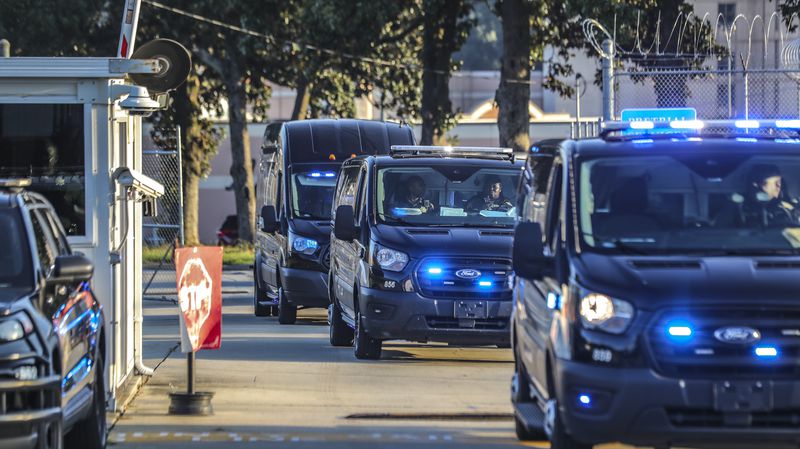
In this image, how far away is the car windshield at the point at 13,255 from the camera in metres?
8.73

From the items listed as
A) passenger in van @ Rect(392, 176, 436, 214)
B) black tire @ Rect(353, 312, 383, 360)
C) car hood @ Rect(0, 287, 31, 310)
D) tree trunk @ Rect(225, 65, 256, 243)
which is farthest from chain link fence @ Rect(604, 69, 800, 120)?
tree trunk @ Rect(225, 65, 256, 243)

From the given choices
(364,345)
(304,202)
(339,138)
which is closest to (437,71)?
(339,138)

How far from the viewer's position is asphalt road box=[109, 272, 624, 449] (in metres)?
10.6

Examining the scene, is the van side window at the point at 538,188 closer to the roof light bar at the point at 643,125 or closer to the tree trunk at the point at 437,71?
the roof light bar at the point at 643,125

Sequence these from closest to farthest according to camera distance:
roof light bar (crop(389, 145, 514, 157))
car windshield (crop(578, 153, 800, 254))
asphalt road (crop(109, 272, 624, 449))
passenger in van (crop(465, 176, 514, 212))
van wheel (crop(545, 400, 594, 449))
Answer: van wheel (crop(545, 400, 594, 449)) < car windshield (crop(578, 153, 800, 254)) < asphalt road (crop(109, 272, 624, 449)) < passenger in van (crop(465, 176, 514, 212)) < roof light bar (crop(389, 145, 514, 157))

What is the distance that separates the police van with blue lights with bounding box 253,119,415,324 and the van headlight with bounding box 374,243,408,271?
14.2 ft

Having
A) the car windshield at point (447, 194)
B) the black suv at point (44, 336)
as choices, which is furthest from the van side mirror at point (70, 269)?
the car windshield at point (447, 194)

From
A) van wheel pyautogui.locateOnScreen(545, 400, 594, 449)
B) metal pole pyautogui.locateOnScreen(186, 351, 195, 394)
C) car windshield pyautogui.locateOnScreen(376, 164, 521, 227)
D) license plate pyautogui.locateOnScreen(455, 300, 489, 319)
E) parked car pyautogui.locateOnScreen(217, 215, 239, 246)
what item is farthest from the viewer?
parked car pyautogui.locateOnScreen(217, 215, 239, 246)

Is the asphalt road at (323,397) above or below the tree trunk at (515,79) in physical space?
below

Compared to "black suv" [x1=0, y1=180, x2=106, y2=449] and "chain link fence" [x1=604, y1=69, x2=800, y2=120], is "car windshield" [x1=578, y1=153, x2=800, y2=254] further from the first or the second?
"chain link fence" [x1=604, y1=69, x2=800, y2=120]

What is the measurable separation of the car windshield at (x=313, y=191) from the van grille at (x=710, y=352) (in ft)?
40.0

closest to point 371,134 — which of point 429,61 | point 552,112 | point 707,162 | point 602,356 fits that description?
point 707,162

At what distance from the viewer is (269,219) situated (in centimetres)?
2044

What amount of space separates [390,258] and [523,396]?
15.9ft
